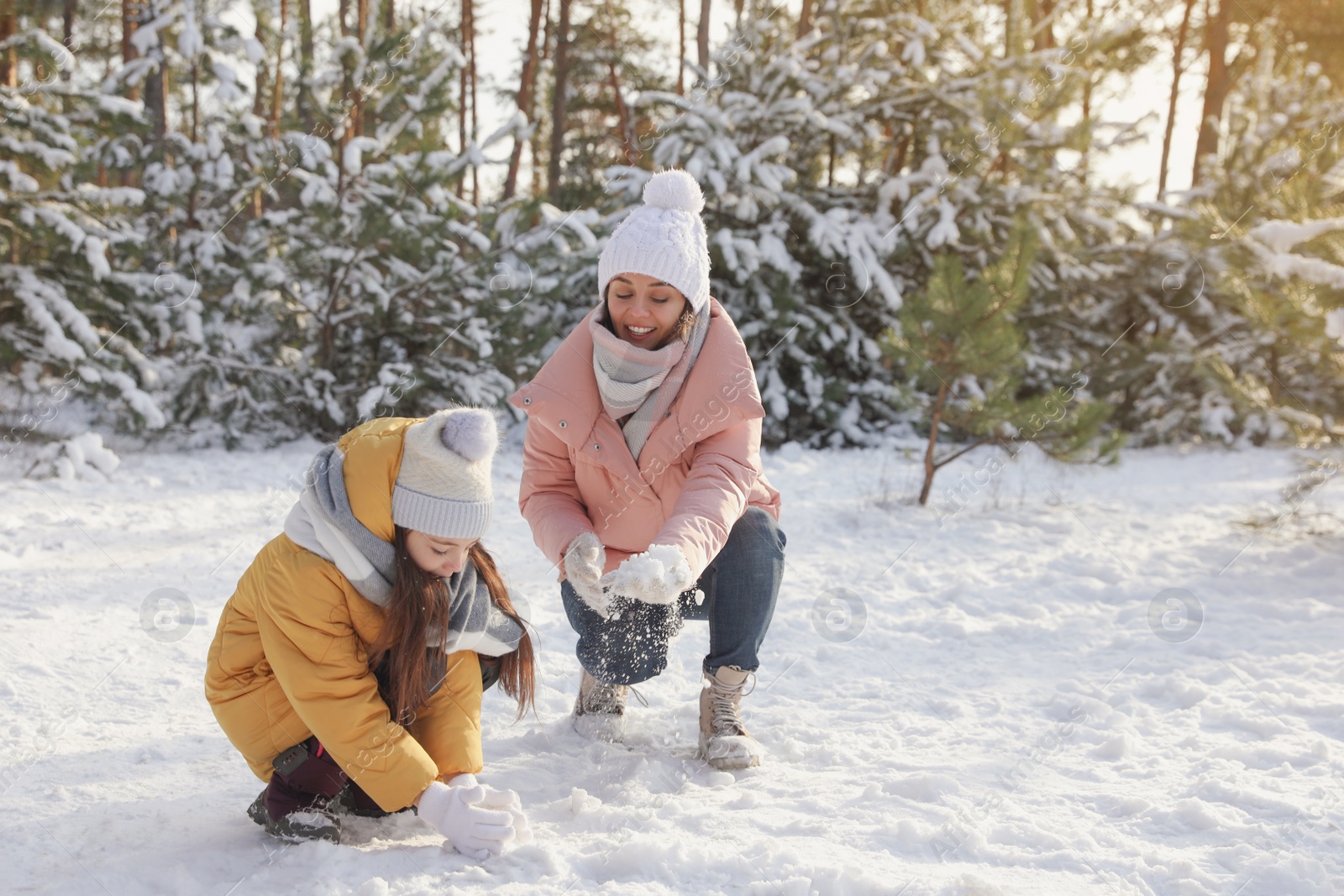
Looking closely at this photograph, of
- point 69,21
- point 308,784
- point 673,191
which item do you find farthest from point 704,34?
point 308,784

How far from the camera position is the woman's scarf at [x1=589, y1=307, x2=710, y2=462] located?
2.18m

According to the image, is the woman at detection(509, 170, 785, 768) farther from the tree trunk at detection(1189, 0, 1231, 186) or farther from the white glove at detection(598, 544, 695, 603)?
the tree trunk at detection(1189, 0, 1231, 186)

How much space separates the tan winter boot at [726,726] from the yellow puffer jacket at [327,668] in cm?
62

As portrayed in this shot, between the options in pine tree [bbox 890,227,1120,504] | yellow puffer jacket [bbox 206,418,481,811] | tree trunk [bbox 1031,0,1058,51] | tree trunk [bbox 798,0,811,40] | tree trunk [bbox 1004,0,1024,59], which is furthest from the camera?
tree trunk [bbox 1031,0,1058,51]

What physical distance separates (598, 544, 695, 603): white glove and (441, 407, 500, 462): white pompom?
0.34 m

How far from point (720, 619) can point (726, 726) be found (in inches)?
10.2

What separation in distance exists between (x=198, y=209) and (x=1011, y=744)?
6304 mm

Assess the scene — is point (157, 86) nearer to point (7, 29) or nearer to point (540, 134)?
point (7, 29)

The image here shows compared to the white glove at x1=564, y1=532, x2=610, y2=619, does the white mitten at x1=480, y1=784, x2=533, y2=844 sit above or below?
below

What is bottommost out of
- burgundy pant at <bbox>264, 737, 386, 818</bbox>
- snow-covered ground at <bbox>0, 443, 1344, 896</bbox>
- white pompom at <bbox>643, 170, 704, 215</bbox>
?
snow-covered ground at <bbox>0, 443, 1344, 896</bbox>

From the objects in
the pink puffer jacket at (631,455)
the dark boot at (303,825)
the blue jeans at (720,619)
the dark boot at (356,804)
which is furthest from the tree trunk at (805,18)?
the dark boot at (303,825)

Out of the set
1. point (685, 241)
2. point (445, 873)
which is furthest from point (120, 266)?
point (445, 873)

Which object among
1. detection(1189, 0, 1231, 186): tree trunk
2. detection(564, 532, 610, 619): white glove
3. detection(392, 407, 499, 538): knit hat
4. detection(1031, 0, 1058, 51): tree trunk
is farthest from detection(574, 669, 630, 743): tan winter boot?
detection(1189, 0, 1231, 186): tree trunk

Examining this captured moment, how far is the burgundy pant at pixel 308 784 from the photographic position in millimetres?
1768
